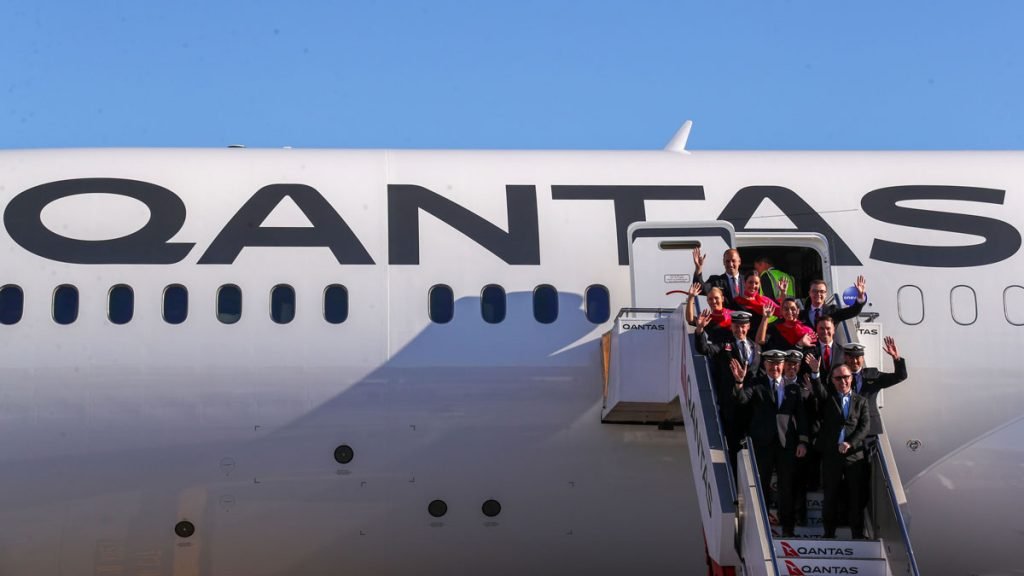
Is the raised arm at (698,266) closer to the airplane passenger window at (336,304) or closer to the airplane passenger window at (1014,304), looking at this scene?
the airplane passenger window at (336,304)

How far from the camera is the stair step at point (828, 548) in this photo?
31.6ft

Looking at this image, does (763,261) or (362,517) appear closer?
(362,517)

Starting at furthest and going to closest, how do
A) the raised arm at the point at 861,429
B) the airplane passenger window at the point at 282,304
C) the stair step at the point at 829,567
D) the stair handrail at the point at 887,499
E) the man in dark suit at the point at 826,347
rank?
the airplane passenger window at the point at 282,304
the man in dark suit at the point at 826,347
the raised arm at the point at 861,429
the stair step at the point at 829,567
the stair handrail at the point at 887,499

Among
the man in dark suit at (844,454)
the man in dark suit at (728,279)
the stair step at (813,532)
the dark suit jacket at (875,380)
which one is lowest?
the stair step at (813,532)

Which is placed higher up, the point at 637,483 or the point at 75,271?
the point at 75,271

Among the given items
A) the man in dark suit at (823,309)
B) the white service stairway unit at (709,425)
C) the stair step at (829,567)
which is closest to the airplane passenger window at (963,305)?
the white service stairway unit at (709,425)

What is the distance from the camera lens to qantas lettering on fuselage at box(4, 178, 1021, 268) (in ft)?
39.9

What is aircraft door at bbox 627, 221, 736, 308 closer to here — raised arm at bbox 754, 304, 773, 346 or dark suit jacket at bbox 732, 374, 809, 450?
raised arm at bbox 754, 304, 773, 346

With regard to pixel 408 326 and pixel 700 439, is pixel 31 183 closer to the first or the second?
pixel 408 326

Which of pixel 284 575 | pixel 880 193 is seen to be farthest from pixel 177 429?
pixel 880 193

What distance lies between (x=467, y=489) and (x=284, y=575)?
203 centimetres

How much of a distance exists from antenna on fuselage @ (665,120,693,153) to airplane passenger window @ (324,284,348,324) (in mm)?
4217

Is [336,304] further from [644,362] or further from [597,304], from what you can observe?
[644,362]

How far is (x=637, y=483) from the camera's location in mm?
11969
